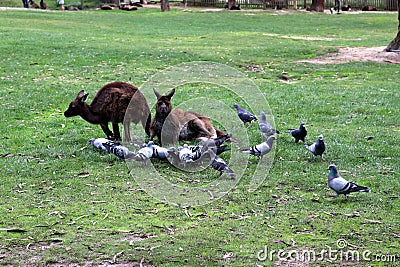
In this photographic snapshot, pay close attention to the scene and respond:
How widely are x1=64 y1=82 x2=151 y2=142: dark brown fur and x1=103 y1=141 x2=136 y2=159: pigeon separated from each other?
663 mm

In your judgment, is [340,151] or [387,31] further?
[387,31]

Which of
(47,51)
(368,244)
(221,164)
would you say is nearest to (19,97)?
(47,51)

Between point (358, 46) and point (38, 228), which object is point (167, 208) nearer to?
point (38, 228)

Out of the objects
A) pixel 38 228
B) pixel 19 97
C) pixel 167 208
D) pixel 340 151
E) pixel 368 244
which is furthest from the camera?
pixel 19 97

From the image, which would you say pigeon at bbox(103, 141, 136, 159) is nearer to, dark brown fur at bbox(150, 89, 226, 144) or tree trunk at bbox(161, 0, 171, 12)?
dark brown fur at bbox(150, 89, 226, 144)

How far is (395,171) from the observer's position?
8.24m

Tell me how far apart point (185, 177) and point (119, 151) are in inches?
42.2

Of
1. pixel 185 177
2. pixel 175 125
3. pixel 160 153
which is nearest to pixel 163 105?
pixel 175 125

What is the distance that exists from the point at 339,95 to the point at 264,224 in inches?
320

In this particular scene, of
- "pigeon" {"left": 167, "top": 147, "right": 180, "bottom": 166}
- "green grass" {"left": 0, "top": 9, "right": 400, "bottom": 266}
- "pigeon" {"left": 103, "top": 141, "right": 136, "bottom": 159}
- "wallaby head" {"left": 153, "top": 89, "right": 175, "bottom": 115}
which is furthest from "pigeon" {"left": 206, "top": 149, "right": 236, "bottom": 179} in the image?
"wallaby head" {"left": 153, "top": 89, "right": 175, "bottom": 115}

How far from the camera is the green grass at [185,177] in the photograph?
5852 millimetres

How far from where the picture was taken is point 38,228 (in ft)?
20.5

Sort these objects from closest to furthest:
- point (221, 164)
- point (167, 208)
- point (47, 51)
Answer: point (167, 208), point (221, 164), point (47, 51)

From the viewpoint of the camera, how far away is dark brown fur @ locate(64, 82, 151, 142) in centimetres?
913
